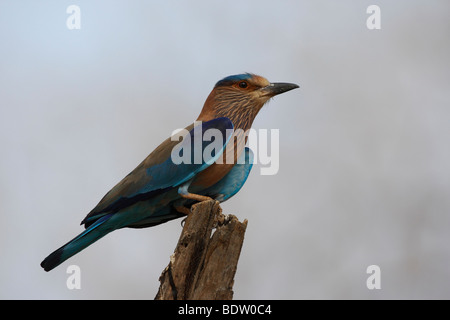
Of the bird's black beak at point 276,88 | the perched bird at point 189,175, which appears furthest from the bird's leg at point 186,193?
the bird's black beak at point 276,88

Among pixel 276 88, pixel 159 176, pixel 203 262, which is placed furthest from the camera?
pixel 276 88

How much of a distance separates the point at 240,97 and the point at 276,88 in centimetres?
32

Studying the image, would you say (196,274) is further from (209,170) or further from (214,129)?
(214,129)

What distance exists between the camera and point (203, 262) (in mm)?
3885

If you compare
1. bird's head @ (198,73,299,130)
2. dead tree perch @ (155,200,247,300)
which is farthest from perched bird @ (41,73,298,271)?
dead tree perch @ (155,200,247,300)

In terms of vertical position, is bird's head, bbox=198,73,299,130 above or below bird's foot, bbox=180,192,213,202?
above

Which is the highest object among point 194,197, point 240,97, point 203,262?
point 240,97

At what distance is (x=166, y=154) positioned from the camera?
4547mm

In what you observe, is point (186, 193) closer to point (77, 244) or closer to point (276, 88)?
point (77, 244)

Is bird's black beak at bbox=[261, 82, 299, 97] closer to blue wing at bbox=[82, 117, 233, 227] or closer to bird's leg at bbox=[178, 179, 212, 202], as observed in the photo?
blue wing at bbox=[82, 117, 233, 227]

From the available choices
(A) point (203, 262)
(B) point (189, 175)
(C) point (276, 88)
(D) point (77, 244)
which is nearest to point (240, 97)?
(C) point (276, 88)

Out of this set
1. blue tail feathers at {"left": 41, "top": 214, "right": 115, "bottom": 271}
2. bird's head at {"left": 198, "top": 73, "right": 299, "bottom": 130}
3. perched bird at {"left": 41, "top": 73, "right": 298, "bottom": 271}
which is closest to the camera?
blue tail feathers at {"left": 41, "top": 214, "right": 115, "bottom": 271}

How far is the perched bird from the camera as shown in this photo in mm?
4402
